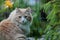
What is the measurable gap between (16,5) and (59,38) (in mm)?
2691

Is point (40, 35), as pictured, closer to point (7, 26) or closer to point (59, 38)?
point (7, 26)

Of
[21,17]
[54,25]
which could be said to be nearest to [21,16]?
[21,17]

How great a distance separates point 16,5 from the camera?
17.7ft

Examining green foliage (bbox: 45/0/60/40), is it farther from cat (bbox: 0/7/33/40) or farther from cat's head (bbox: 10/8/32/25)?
cat's head (bbox: 10/8/32/25)

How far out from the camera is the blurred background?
3001 millimetres

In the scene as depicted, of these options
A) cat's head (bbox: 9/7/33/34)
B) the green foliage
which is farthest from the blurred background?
cat's head (bbox: 9/7/33/34)

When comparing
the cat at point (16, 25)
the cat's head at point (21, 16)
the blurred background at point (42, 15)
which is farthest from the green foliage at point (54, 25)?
the cat's head at point (21, 16)

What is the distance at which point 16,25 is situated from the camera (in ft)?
14.0

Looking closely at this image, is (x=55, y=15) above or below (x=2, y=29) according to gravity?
above

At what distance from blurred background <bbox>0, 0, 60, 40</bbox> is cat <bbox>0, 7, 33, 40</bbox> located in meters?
0.30

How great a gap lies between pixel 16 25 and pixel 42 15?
1.12 meters

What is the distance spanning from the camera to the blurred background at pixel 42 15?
3001mm

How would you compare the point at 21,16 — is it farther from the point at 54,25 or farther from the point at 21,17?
the point at 54,25

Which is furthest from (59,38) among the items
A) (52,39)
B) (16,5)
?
(16,5)
